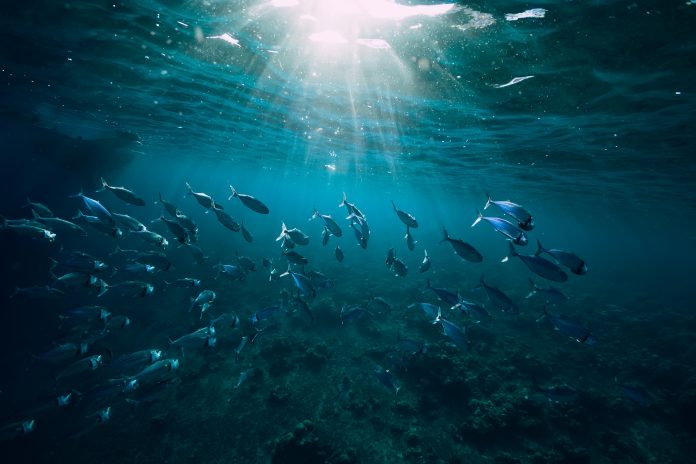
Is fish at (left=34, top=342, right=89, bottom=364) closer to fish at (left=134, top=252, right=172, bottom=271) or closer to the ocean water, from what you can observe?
the ocean water

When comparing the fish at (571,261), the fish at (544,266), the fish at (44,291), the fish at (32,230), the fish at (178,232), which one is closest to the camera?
the fish at (571,261)

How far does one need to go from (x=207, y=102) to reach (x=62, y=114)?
15.4 meters

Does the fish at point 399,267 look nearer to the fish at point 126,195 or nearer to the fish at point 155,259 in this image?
the fish at point 155,259

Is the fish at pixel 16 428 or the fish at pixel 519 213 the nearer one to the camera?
the fish at pixel 519 213

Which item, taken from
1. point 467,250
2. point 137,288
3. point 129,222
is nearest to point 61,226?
point 129,222

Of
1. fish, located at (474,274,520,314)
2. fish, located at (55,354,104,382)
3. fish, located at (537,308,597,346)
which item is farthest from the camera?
fish, located at (55,354,104,382)

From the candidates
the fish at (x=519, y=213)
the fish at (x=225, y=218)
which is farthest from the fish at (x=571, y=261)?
the fish at (x=225, y=218)

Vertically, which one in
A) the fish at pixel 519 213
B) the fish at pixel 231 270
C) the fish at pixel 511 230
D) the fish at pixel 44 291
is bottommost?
the fish at pixel 231 270

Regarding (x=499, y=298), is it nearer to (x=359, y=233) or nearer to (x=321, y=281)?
(x=359, y=233)

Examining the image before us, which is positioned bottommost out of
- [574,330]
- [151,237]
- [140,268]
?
[140,268]

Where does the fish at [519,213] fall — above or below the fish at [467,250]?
above

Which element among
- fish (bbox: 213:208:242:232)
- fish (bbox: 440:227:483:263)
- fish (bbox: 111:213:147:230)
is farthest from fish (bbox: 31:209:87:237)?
fish (bbox: 440:227:483:263)

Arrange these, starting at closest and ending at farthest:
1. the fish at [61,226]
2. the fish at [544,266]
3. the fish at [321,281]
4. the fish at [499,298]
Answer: the fish at [544,266]
the fish at [499,298]
the fish at [61,226]
the fish at [321,281]

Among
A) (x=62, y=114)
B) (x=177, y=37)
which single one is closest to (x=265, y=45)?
(x=177, y=37)
